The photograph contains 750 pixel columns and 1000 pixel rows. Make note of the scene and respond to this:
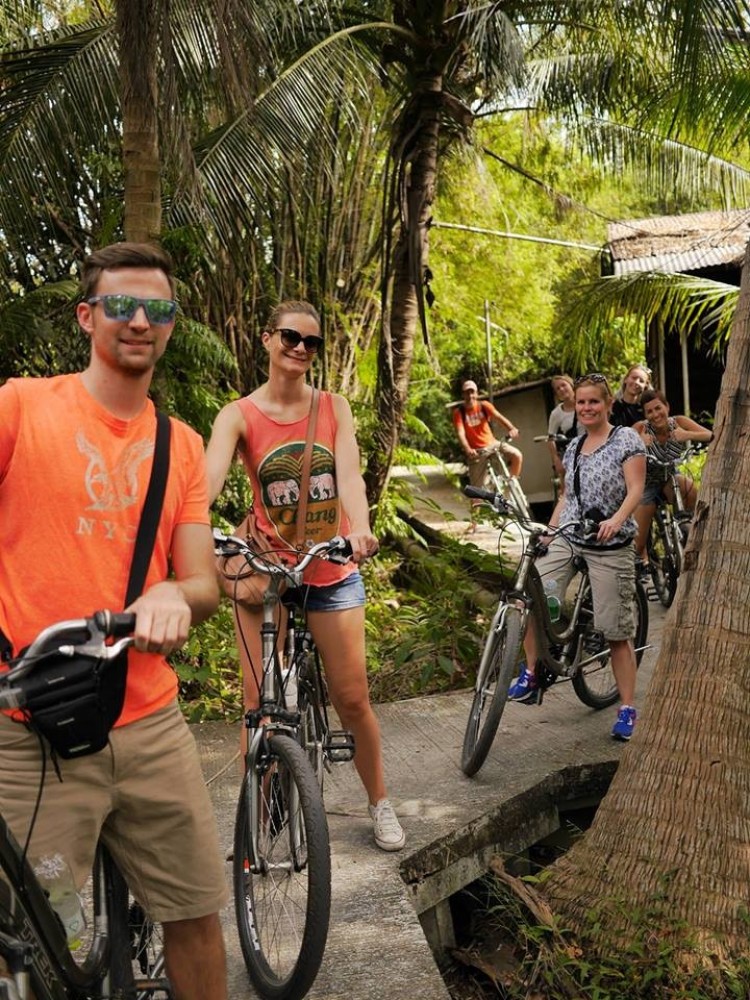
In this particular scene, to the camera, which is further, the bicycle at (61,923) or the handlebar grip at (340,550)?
the handlebar grip at (340,550)

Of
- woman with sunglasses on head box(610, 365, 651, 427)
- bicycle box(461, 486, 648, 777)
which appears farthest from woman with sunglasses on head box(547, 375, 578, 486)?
bicycle box(461, 486, 648, 777)

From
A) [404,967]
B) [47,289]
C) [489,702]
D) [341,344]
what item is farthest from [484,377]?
[404,967]

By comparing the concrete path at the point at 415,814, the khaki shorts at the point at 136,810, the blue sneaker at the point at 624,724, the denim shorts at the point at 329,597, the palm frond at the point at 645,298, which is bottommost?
the concrete path at the point at 415,814

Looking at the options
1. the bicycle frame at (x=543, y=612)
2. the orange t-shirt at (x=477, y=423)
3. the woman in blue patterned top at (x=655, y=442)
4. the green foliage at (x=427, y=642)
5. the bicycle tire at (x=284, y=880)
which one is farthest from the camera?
the orange t-shirt at (x=477, y=423)

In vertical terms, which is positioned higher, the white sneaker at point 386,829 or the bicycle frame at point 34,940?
the bicycle frame at point 34,940

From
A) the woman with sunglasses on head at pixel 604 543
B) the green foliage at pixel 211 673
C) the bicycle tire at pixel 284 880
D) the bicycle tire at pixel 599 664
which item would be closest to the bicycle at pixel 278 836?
the bicycle tire at pixel 284 880

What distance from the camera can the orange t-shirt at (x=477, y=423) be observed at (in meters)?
15.2

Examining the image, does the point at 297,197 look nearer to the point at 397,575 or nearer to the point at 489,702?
the point at 397,575

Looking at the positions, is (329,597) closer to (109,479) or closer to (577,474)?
(109,479)

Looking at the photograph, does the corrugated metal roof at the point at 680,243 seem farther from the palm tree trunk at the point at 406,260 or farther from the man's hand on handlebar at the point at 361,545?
the man's hand on handlebar at the point at 361,545

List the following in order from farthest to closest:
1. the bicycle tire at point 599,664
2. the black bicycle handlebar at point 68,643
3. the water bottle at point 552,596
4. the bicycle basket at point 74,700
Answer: the bicycle tire at point 599,664
the water bottle at point 552,596
the bicycle basket at point 74,700
the black bicycle handlebar at point 68,643

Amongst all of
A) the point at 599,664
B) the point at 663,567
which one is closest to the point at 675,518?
the point at 663,567

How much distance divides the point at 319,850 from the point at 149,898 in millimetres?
788

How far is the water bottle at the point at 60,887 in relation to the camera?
8.22 feet
